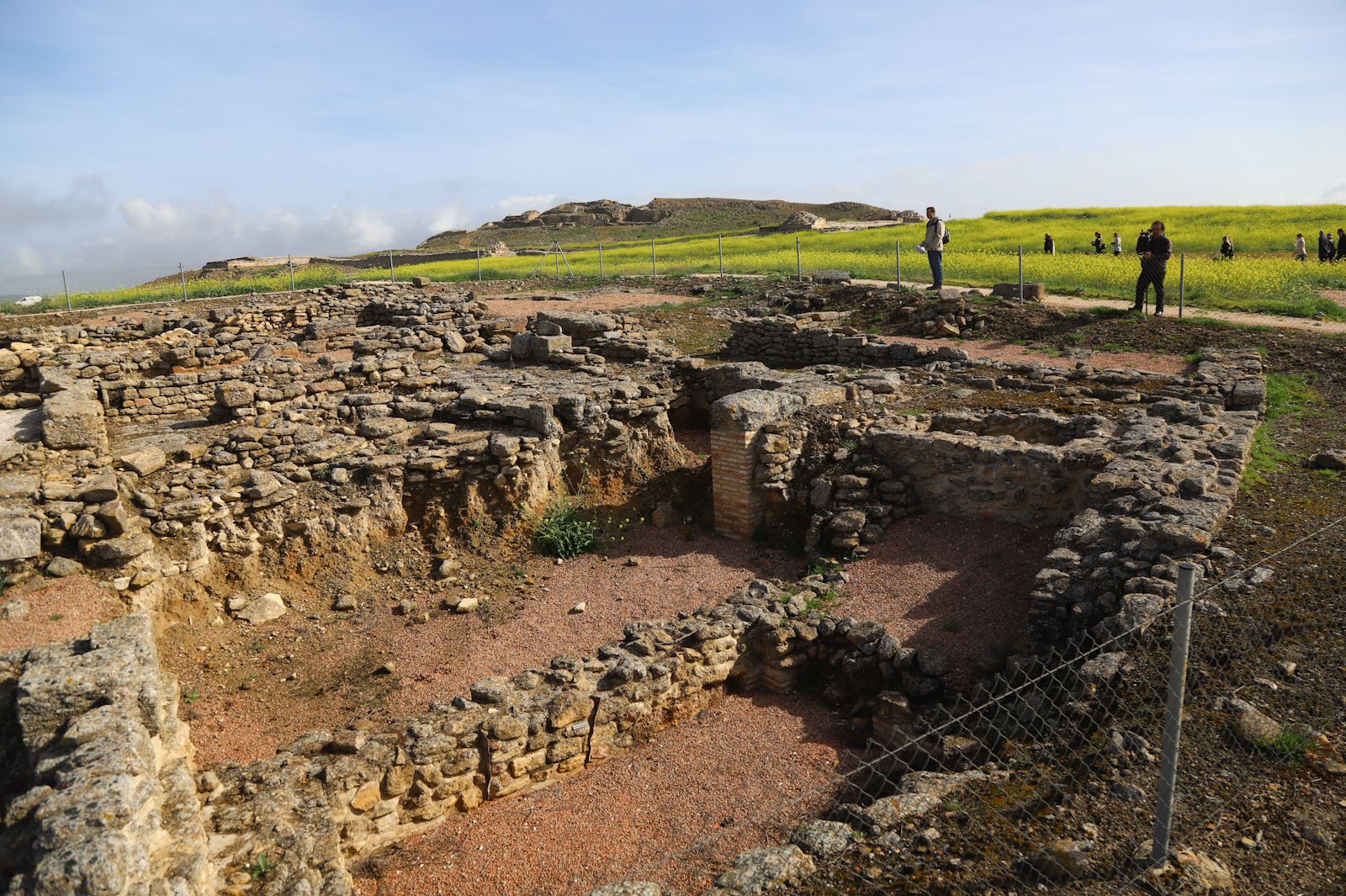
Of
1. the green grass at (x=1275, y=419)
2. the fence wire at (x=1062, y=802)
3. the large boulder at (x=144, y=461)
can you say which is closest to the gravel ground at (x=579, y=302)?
the large boulder at (x=144, y=461)

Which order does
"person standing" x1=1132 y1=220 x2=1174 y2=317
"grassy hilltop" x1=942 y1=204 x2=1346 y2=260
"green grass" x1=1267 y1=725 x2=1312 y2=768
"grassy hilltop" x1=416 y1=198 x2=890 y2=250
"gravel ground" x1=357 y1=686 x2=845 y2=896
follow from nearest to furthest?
"green grass" x1=1267 y1=725 x2=1312 y2=768, "gravel ground" x1=357 y1=686 x2=845 y2=896, "person standing" x1=1132 y1=220 x2=1174 y2=317, "grassy hilltop" x1=942 y1=204 x2=1346 y2=260, "grassy hilltop" x1=416 y1=198 x2=890 y2=250

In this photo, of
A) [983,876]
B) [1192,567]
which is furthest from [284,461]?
[1192,567]

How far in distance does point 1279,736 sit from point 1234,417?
831cm

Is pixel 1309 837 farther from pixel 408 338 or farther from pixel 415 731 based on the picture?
pixel 408 338

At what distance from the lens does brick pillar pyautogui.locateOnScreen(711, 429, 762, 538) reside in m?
12.6

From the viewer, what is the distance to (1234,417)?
12211 mm

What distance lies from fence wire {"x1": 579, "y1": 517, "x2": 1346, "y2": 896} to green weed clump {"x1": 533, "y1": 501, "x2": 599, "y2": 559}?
5.72 metres

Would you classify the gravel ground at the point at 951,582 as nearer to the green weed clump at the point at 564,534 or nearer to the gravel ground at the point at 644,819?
the gravel ground at the point at 644,819

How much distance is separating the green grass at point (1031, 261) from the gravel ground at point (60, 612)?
2271cm

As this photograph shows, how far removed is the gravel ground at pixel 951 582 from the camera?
30.1ft

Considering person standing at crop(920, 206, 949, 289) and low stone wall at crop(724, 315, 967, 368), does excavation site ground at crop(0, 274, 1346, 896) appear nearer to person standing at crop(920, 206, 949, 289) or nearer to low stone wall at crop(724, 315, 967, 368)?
low stone wall at crop(724, 315, 967, 368)

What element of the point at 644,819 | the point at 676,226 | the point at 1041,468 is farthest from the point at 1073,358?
the point at 676,226

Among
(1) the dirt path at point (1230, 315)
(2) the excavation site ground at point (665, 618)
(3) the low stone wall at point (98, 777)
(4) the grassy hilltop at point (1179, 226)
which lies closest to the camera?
(3) the low stone wall at point (98, 777)

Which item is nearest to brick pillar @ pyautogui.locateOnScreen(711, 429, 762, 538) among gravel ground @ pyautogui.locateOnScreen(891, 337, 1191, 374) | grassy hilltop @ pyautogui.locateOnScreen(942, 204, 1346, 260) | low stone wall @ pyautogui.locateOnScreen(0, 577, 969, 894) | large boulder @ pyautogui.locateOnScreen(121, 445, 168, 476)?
low stone wall @ pyautogui.locateOnScreen(0, 577, 969, 894)
